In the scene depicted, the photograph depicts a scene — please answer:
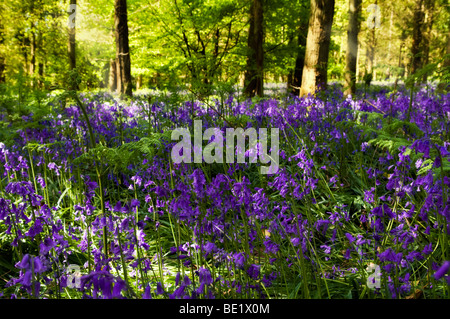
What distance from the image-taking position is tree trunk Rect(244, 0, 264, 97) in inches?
370

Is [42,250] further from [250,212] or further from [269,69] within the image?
[269,69]

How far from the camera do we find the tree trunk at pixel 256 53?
9398mm

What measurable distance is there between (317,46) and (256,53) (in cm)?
326

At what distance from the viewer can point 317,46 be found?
680 cm

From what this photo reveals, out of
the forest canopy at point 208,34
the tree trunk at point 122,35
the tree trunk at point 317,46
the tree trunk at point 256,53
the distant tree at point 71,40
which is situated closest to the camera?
the tree trunk at point 317,46

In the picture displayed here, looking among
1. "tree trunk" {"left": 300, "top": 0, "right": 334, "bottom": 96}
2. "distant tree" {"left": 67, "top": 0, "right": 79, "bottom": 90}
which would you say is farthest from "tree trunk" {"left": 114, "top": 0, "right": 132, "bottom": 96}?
"distant tree" {"left": 67, "top": 0, "right": 79, "bottom": 90}

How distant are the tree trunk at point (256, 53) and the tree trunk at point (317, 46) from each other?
7.58 ft

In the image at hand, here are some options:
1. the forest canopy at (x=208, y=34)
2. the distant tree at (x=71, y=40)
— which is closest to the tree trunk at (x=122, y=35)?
the forest canopy at (x=208, y=34)

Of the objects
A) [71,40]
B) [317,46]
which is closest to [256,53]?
[317,46]

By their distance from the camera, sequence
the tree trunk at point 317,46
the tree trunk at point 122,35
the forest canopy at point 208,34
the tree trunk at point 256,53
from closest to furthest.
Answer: the tree trunk at point 317,46 < the tree trunk at point 122,35 < the tree trunk at point 256,53 < the forest canopy at point 208,34

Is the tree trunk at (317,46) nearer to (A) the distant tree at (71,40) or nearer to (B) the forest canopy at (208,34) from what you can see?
(B) the forest canopy at (208,34)

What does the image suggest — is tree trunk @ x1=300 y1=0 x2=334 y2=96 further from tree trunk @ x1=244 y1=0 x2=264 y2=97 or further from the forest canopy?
tree trunk @ x1=244 y1=0 x2=264 y2=97
